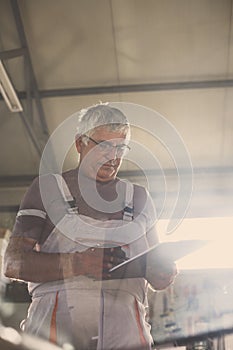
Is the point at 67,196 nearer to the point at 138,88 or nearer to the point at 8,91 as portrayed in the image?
the point at 8,91

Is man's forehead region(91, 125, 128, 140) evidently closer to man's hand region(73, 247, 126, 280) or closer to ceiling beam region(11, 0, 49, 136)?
man's hand region(73, 247, 126, 280)

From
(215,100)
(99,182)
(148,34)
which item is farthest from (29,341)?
(215,100)

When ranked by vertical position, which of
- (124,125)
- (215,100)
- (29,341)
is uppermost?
(29,341)

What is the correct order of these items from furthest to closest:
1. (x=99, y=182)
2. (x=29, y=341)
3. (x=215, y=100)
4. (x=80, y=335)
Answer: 1. (x=215, y=100)
2. (x=99, y=182)
3. (x=80, y=335)
4. (x=29, y=341)

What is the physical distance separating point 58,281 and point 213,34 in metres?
3.04

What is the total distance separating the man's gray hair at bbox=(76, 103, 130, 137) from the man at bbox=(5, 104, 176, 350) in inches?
1.6

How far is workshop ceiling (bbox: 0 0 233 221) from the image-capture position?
3584 millimetres

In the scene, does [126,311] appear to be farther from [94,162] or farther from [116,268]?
[94,162]

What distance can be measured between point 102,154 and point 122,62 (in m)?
2.79

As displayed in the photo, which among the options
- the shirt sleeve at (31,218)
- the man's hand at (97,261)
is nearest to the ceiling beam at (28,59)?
the shirt sleeve at (31,218)

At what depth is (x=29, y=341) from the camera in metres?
0.36

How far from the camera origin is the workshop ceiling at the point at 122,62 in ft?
11.8

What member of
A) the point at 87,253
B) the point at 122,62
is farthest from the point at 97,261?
the point at 122,62

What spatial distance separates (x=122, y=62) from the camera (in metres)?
3.93
